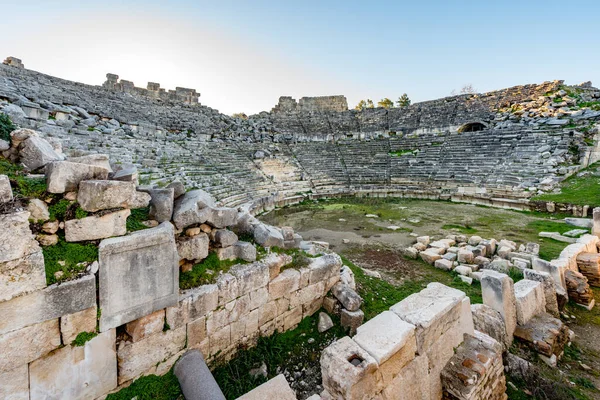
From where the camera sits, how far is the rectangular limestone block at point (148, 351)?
7.44 feet

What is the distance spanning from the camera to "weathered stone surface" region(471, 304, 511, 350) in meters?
3.11

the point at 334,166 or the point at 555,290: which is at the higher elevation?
the point at 334,166

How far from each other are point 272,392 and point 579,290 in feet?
17.4

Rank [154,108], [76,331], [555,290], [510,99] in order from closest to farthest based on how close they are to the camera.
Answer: [76,331] < [555,290] < [154,108] < [510,99]

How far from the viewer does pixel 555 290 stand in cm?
405

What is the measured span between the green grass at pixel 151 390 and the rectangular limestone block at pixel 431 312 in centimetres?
219

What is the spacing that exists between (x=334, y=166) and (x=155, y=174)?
447 inches

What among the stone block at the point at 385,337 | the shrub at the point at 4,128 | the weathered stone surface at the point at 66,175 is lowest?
the stone block at the point at 385,337

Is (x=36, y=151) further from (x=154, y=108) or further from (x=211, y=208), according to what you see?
(x=154, y=108)

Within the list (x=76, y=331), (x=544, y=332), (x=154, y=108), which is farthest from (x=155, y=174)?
(x=544, y=332)

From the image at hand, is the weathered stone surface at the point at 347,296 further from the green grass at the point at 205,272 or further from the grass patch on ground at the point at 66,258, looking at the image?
the grass patch on ground at the point at 66,258

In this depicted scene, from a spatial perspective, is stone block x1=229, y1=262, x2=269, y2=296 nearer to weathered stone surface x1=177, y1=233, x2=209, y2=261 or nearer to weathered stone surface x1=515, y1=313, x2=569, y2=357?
weathered stone surface x1=177, y1=233, x2=209, y2=261

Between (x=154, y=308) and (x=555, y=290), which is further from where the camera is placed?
(x=555, y=290)

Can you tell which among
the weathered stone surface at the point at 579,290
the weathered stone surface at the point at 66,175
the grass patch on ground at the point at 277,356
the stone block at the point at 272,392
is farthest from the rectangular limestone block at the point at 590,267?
the weathered stone surface at the point at 66,175
